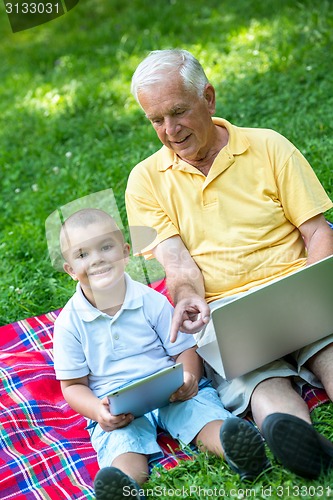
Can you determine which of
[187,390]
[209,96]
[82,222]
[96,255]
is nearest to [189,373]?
[187,390]

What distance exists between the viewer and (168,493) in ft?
9.14

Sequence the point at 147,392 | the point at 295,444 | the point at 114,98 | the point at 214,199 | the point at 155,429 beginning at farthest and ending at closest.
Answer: the point at 114,98, the point at 214,199, the point at 155,429, the point at 147,392, the point at 295,444

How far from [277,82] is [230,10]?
7.41 ft

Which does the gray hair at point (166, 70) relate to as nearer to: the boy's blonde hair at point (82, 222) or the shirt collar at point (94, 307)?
the boy's blonde hair at point (82, 222)


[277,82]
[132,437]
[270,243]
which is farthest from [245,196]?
[277,82]

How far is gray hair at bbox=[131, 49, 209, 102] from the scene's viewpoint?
3289 mm

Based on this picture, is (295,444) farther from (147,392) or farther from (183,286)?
(183,286)

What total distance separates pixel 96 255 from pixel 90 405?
55cm

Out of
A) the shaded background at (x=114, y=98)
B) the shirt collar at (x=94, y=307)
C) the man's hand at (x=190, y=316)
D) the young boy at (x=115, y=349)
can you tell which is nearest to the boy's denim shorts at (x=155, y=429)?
the young boy at (x=115, y=349)

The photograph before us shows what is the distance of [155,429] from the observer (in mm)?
3141

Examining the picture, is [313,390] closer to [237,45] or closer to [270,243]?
[270,243]

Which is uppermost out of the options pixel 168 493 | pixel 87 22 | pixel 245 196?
pixel 245 196

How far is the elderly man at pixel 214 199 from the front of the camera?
3.31 meters

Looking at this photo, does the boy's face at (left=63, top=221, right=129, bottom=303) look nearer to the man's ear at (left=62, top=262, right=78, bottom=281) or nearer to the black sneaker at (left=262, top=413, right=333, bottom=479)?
the man's ear at (left=62, top=262, right=78, bottom=281)
